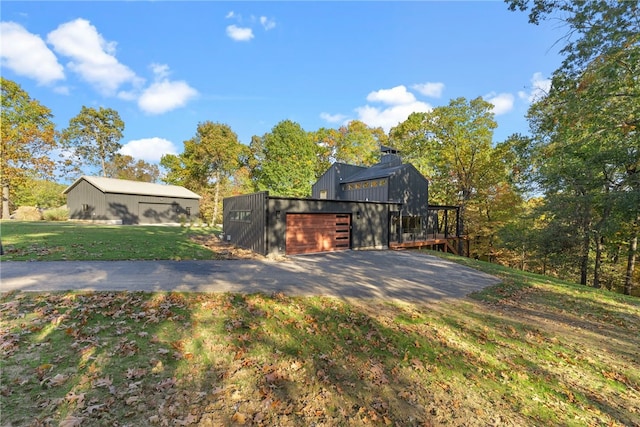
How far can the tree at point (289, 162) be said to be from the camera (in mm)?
31969

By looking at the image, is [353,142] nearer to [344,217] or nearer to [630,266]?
[344,217]

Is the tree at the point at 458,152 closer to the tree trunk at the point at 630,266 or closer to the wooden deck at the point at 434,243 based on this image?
the wooden deck at the point at 434,243

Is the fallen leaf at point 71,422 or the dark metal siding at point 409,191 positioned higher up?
the dark metal siding at point 409,191

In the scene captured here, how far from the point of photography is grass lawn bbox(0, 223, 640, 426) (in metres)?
3.02

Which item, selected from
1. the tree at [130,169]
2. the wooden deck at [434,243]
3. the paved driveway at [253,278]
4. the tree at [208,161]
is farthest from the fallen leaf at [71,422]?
the tree at [130,169]

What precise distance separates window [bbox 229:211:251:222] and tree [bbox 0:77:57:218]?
26010 millimetres

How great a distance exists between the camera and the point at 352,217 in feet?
50.8

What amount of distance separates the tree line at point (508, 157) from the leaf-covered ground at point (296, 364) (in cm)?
730

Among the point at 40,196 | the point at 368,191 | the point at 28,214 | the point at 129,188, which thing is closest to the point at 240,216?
the point at 368,191

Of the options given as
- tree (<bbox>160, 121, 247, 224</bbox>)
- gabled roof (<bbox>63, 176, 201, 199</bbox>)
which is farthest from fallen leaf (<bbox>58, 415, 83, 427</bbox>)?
tree (<bbox>160, 121, 247, 224</bbox>)

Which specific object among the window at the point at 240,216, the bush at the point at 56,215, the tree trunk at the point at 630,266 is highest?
the window at the point at 240,216

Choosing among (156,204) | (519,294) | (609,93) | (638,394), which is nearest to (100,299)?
(638,394)

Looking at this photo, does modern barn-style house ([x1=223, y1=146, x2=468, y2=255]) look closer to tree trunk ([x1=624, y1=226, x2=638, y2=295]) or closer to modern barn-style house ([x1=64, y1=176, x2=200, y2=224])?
tree trunk ([x1=624, y1=226, x2=638, y2=295])

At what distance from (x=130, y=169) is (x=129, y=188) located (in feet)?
83.3
